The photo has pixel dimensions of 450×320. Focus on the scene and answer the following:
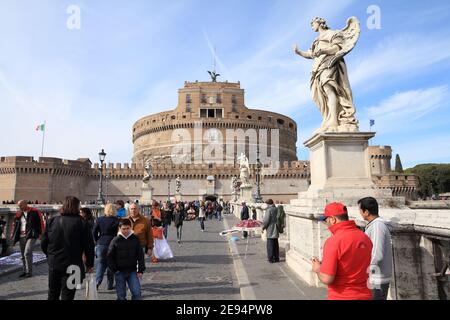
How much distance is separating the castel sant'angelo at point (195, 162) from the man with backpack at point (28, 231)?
45.4m

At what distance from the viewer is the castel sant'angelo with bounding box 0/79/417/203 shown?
170 feet

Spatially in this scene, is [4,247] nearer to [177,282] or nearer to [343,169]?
[177,282]

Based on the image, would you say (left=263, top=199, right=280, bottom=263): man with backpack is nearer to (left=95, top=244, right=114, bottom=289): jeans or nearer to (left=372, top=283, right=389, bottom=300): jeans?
(left=95, top=244, right=114, bottom=289): jeans

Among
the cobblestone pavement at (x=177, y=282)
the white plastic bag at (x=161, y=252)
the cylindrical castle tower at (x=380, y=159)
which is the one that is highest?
the cylindrical castle tower at (x=380, y=159)

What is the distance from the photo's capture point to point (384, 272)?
268 centimetres

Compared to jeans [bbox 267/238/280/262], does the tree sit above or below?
above

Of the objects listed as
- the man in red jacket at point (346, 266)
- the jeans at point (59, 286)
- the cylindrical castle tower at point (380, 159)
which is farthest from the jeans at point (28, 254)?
the cylindrical castle tower at point (380, 159)

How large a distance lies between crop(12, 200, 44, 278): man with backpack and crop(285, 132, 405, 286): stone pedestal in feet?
15.0

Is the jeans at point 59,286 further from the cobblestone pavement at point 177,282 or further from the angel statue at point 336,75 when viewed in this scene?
the angel statue at point 336,75

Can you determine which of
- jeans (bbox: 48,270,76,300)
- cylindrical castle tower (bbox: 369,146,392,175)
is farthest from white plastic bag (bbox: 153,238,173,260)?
cylindrical castle tower (bbox: 369,146,392,175)

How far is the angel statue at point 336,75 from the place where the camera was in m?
5.12
